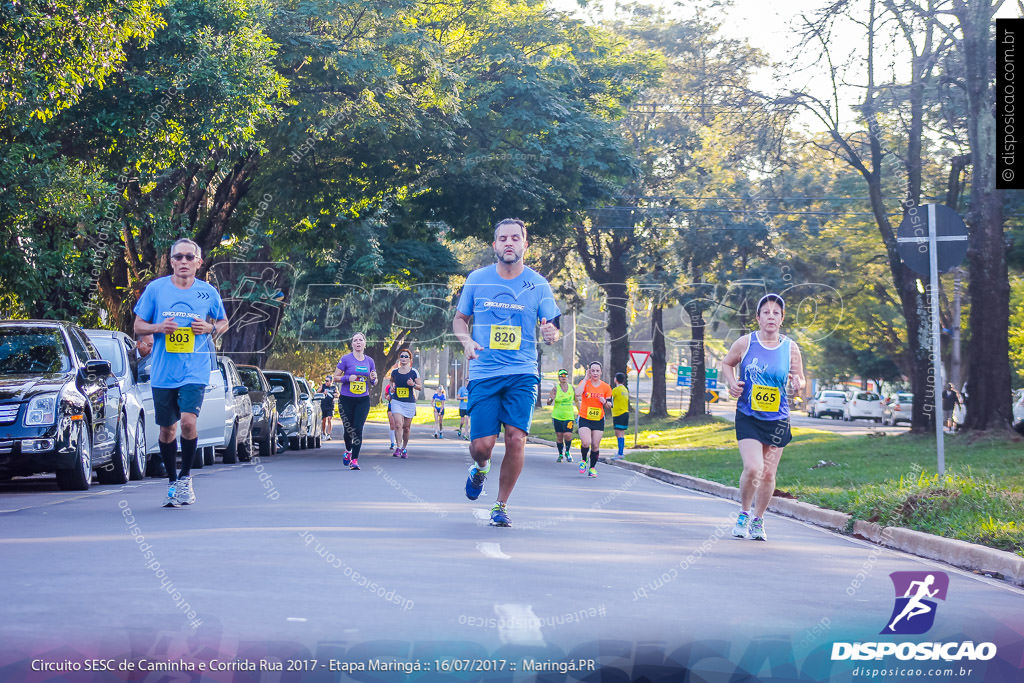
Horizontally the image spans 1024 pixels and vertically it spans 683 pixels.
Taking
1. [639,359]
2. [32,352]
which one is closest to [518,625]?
[32,352]

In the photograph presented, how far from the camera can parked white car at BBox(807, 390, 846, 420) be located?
75062mm

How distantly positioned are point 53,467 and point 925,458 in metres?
14.2

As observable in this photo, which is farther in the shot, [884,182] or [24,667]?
[884,182]

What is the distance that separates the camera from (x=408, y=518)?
34.4 feet

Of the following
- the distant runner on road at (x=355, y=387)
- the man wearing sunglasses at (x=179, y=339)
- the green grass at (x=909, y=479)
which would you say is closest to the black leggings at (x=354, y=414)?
the distant runner on road at (x=355, y=387)

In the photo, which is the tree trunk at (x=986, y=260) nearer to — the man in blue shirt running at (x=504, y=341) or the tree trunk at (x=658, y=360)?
the man in blue shirt running at (x=504, y=341)

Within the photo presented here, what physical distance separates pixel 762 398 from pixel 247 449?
43.6 feet

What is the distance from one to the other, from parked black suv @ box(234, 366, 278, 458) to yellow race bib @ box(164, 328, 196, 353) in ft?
45.0

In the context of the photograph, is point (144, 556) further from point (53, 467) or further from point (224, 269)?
point (224, 269)

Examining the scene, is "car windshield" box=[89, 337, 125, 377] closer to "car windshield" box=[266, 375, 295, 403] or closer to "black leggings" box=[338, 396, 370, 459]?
"black leggings" box=[338, 396, 370, 459]

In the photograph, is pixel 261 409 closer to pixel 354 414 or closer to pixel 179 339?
pixel 354 414

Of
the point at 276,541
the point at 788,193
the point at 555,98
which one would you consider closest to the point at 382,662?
the point at 276,541

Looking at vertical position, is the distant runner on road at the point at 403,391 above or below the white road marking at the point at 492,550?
above

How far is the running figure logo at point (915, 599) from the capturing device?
20.9 ft
